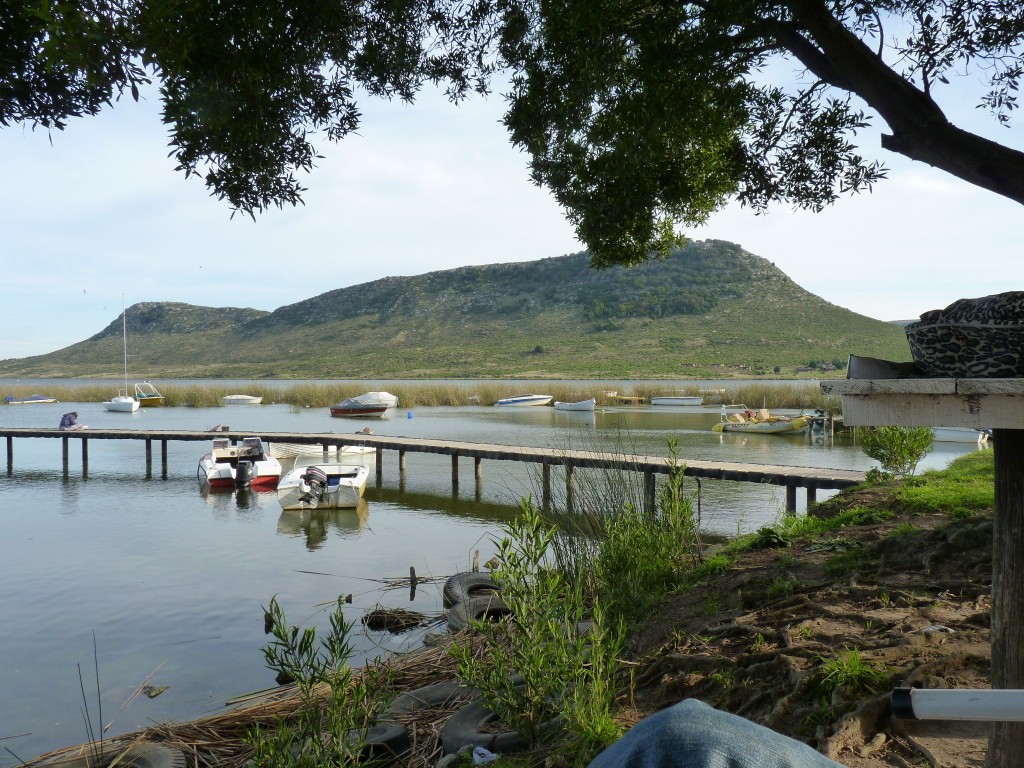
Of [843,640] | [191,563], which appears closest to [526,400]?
[191,563]

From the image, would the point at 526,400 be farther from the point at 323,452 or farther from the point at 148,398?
the point at 323,452

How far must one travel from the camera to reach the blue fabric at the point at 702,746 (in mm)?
1146

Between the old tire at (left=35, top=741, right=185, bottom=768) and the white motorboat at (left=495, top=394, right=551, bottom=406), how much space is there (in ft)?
135

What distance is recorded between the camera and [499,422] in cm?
3497

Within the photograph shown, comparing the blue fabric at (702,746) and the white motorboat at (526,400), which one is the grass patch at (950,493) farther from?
the white motorboat at (526,400)

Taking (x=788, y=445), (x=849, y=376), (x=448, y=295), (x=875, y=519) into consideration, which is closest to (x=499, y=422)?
(x=788, y=445)

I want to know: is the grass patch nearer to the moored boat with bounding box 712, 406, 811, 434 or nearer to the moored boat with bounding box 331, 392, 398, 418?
the moored boat with bounding box 712, 406, 811, 434

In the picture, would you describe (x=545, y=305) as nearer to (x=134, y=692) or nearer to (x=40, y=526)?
(x=40, y=526)

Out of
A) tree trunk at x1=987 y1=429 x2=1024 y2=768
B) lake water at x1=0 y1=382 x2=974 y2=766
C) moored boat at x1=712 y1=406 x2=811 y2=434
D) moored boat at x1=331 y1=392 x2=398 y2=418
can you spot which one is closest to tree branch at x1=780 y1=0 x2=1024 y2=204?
tree trunk at x1=987 y1=429 x2=1024 y2=768

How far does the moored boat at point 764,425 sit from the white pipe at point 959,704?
29278 mm

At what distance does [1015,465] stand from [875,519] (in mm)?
5166

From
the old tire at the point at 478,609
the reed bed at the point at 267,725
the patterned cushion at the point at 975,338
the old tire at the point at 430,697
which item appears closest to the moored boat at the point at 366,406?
the old tire at the point at 478,609

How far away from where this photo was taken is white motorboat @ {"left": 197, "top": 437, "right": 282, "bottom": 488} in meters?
19.0

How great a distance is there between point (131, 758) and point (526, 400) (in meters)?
42.1
